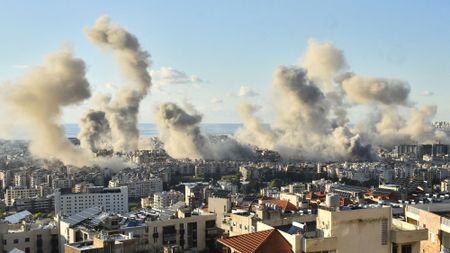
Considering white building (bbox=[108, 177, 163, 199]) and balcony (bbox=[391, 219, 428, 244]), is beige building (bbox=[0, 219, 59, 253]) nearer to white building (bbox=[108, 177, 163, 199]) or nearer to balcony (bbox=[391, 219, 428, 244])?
balcony (bbox=[391, 219, 428, 244])

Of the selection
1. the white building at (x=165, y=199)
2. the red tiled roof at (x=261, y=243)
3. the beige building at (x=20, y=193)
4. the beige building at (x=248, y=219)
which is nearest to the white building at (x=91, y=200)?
the white building at (x=165, y=199)

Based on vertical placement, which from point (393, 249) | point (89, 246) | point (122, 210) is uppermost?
point (393, 249)

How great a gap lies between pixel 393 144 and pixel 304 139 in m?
19.9

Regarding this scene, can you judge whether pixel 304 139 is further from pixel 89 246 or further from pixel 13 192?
pixel 89 246

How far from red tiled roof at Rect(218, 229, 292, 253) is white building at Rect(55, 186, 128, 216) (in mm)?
25534

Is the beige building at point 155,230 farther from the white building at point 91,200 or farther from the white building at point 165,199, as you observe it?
the white building at point 91,200

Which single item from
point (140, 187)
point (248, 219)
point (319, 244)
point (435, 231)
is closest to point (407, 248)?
point (435, 231)

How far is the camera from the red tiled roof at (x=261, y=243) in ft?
22.6

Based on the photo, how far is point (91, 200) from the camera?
32.2 metres

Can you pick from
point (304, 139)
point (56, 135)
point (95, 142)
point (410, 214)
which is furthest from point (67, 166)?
point (410, 214)

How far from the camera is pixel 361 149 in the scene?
66.6 meters

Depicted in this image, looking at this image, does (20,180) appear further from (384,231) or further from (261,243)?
(384,231)

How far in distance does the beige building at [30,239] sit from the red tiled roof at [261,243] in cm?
864

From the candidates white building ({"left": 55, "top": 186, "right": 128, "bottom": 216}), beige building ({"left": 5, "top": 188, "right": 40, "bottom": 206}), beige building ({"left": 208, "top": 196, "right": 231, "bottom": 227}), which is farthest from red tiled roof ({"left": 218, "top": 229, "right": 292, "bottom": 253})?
beige building ({"left": 5, "top": 188, "right": 40, "bottom": 206})
